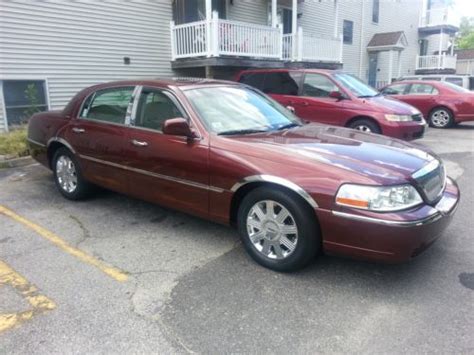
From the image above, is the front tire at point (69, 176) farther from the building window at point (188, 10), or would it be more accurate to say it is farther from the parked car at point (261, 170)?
the building window at point (188, 10)

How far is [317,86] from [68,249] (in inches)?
248

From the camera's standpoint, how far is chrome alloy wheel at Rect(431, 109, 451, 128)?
41.1 feet

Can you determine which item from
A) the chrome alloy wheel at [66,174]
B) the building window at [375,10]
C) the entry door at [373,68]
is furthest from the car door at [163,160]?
the building window at [375,10]

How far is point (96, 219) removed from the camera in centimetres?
485

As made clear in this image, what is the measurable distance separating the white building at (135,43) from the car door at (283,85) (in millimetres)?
3238

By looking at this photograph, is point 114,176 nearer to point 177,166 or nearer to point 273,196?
point 177,166

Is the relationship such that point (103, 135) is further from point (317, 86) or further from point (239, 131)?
point (317, 86)

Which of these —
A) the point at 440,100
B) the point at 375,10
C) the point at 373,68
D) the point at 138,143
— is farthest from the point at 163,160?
the point at 375,10

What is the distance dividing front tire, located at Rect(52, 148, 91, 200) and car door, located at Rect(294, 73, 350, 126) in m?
4.97

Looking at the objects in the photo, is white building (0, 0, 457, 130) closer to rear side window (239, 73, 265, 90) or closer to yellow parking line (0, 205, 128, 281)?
rear side window (239, 73, 265, 90)

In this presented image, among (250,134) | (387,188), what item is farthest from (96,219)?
(387,188)

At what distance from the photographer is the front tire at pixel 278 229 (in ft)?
10.8

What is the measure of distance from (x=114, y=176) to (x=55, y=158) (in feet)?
4.66

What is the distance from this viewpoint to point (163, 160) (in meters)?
4.15
